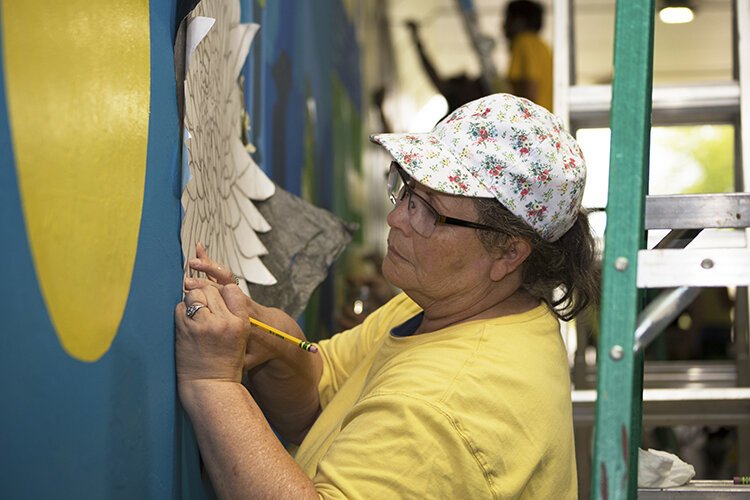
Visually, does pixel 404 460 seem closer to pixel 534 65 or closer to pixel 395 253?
pixel 395 253

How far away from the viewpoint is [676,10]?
173 inches

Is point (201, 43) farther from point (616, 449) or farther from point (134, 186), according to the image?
point (616, 449)

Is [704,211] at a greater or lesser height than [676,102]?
lesser

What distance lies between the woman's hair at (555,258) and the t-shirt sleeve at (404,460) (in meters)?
0.38

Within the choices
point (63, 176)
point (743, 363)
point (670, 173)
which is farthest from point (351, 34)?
point (670, 173)

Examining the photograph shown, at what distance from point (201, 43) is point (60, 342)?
80 cm

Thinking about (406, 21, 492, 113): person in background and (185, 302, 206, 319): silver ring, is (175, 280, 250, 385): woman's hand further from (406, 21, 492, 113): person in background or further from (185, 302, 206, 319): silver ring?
(406, 21, 492, 113): person in background

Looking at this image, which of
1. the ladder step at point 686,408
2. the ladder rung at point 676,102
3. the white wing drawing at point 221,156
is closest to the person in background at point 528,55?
the ladder rung at point 676,102

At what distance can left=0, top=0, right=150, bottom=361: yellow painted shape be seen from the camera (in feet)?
3.54

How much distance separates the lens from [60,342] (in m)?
1.19

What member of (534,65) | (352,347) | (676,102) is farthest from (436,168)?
(534,65)

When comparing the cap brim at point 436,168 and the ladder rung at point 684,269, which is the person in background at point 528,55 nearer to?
the cap brim at point 436,168

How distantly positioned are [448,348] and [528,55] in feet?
10.7

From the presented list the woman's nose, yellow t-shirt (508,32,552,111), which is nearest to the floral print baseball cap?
the woman's nose
